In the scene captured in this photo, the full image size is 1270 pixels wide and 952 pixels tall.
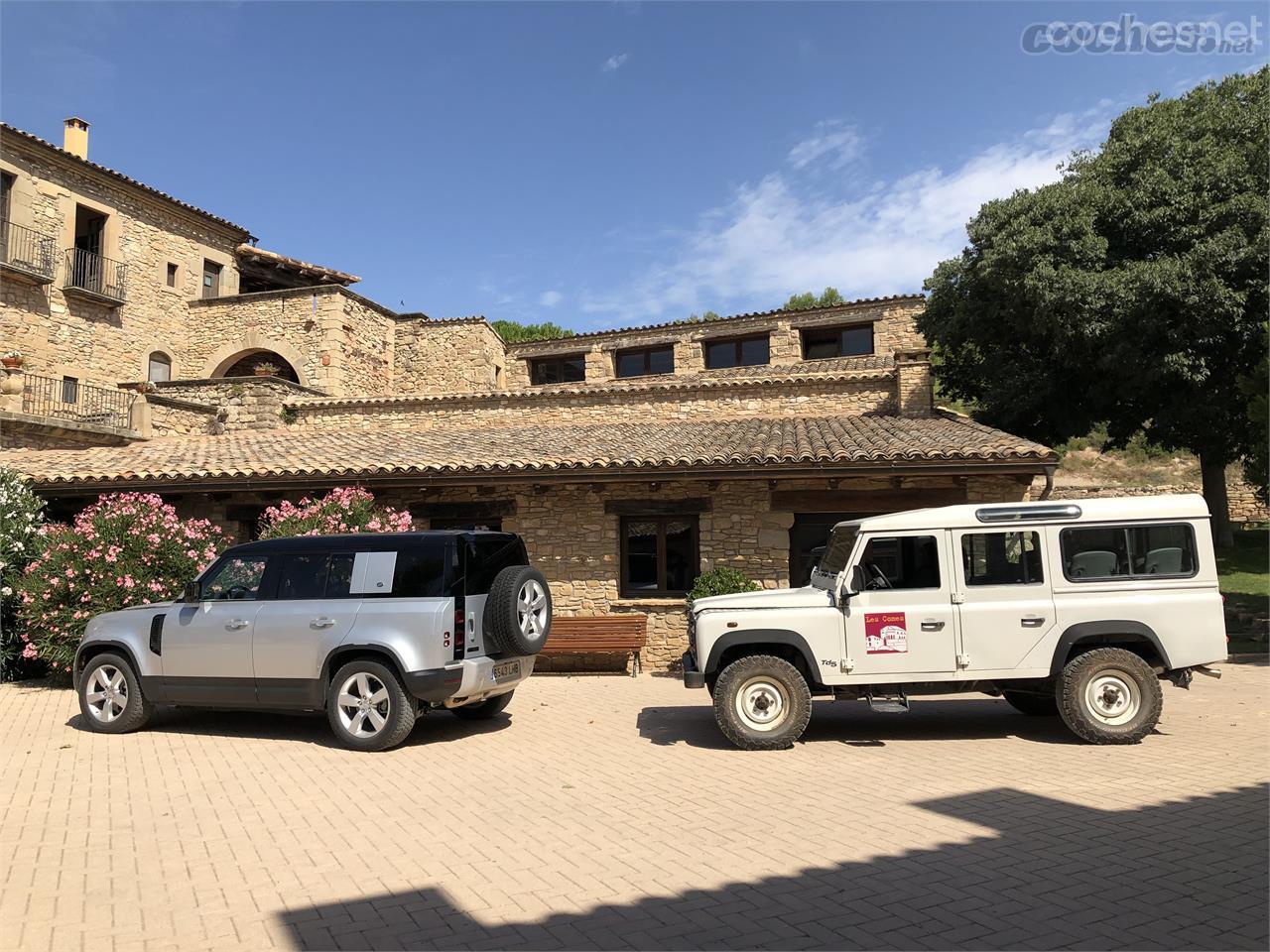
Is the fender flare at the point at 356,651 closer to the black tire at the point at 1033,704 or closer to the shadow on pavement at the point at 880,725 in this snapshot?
the shadow on pavement at the point at 880,725

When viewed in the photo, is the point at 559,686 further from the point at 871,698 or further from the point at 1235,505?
the point at 1235,505

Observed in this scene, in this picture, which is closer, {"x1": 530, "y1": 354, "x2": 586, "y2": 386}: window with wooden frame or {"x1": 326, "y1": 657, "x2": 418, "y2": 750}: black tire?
{"x1": 326, "y1": 657, "x2": 418, "y2": 750}: black tire

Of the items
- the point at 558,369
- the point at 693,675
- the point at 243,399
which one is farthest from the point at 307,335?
the point at 693,675

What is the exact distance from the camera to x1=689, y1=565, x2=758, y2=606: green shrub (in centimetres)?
1109

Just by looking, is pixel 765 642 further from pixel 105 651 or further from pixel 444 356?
pixel 444 356

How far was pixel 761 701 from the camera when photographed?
22.9 feet

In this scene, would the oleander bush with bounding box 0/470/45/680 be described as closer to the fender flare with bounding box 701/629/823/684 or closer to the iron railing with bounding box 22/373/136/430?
the fender flare with bounding box 701/629/823/684

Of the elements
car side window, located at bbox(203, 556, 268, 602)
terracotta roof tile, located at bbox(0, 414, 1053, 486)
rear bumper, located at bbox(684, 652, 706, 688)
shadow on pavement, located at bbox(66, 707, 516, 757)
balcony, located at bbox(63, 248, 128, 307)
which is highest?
balcony, located at bbox(63, 248, 128, 307)

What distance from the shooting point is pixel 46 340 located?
76.4 feet

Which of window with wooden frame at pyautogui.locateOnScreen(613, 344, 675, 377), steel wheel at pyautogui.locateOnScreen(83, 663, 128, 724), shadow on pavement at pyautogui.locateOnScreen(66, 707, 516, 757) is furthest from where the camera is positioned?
window with wooden frame at pyautogui.locateOnScreen(613, 344, 675, 377)

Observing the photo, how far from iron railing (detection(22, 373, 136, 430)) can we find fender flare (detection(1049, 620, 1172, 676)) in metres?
21.4

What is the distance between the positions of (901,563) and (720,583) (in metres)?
4.35

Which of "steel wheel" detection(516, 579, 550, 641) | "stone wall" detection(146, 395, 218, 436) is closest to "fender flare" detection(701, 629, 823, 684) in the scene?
"steel wheel" detection(516, 579, 550, 641)

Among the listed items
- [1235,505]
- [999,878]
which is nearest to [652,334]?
[1235,505]
